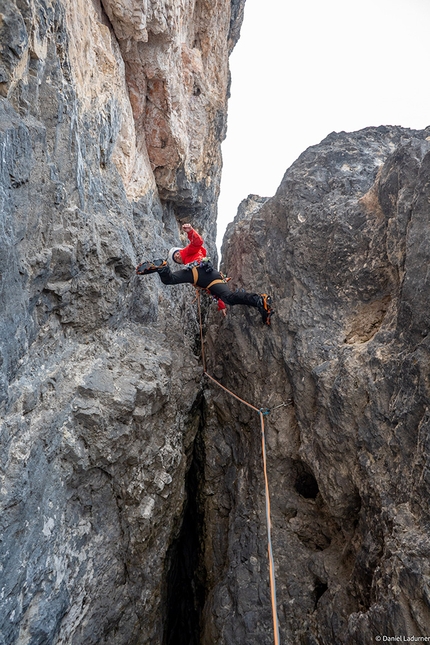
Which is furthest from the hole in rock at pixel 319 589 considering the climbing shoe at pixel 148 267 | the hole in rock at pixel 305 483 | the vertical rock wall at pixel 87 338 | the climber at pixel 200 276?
the climbing shoe at pixel 148 267

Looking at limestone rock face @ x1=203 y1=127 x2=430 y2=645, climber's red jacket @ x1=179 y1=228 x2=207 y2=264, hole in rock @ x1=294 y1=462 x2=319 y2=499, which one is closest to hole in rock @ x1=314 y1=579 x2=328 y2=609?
limestone rock face @ x1=203 y1=127 x2=430 y2=645

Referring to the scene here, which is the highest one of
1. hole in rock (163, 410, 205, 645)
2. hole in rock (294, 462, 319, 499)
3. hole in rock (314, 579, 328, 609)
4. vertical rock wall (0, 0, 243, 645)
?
vertical rock wall (0, 0, 243, 645)

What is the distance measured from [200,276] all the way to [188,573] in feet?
17.7

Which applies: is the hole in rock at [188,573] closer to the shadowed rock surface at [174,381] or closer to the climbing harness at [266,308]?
the shadowed rock surface at [174,381]

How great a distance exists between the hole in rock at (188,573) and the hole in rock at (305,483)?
188 cm

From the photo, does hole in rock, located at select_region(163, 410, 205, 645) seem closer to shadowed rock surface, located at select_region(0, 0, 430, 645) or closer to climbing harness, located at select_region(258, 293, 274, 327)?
shadowed rock surface, located at select_region(0, 0, 430, 645)

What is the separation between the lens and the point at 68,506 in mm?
4023

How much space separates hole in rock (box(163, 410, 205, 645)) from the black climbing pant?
8.74 ft

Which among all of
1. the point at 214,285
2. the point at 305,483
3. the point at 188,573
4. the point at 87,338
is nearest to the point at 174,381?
the point at 214,285

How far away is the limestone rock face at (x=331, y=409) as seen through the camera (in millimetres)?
3576

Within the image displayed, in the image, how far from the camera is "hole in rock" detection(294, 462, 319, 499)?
17.1 ft

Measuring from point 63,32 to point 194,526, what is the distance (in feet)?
24.3

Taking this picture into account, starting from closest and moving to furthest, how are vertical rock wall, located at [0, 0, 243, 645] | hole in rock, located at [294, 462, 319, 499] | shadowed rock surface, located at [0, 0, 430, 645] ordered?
vertical rock wall, located at [0, 0, 243, 645], shadowed rock surface, located at [0, 0, 430, 645], hole in rock, located at [294, 462, 319, 499]

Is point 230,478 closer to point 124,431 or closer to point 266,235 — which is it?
point 124,431
